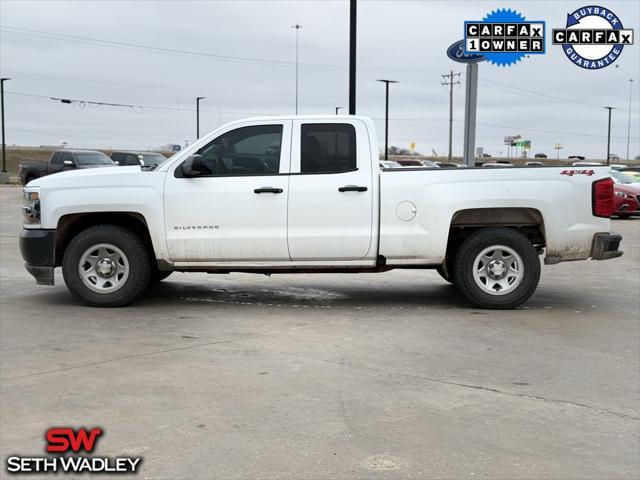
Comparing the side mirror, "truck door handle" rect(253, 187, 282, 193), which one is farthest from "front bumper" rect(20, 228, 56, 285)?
"truck door handle" rect(253, 187, 282, 193)

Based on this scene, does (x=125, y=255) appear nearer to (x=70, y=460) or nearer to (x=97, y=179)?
(x=97, y=179)

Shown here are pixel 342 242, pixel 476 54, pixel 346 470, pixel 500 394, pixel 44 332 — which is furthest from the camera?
pixel 476 54

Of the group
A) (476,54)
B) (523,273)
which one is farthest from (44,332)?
(476,54)

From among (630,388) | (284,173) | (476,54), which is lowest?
(630,388)

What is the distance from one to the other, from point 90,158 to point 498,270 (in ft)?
92.7

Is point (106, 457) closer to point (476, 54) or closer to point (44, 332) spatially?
point (44, 332)

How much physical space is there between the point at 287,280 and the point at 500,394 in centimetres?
576

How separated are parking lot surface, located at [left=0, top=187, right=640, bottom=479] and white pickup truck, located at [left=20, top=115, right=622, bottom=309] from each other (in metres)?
0.50

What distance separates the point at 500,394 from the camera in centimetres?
524

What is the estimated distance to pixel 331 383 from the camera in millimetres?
5449

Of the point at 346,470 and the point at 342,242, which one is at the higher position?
the point at 342,242

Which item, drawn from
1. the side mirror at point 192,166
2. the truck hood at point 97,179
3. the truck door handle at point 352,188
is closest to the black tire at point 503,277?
the truck door handle at point 352,188

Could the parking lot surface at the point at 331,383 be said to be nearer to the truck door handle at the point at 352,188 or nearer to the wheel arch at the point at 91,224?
the wheel arch at the point at 91,224

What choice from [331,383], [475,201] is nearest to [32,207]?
[331,383]
